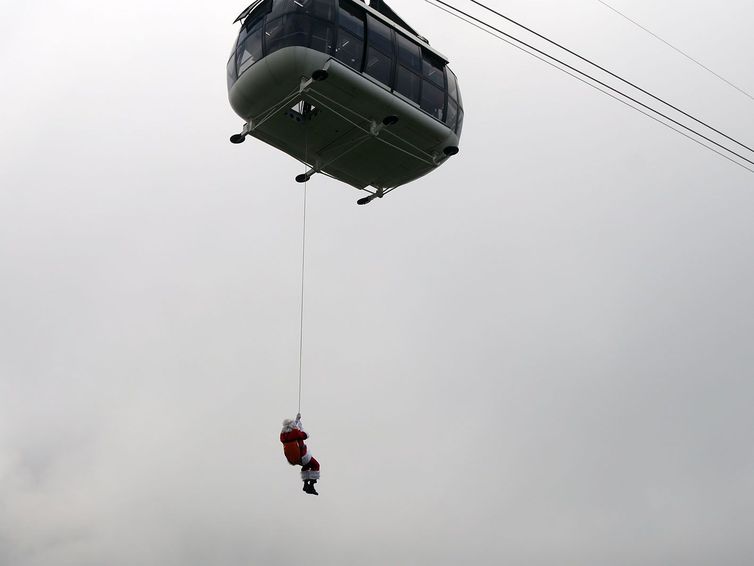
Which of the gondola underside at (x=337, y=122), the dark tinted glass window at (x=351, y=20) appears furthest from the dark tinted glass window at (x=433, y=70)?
the dark tinted glass window at (x=351, y=20)

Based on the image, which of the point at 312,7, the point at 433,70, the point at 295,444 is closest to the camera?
the point at 295,444

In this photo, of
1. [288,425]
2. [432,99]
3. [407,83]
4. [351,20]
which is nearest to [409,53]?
[407,83]

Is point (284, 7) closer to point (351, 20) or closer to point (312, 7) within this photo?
point (312, 7)

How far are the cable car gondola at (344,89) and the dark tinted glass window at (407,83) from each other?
0.08 feet

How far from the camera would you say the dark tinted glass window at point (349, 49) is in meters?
20.0

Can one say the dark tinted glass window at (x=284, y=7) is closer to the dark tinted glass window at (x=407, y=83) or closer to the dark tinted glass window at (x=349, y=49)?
the dark tinted glass window at (x=349, y=49)

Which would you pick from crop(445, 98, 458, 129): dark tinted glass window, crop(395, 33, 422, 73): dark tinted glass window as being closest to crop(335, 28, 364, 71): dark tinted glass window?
crop(395, 33, 422, 73): dark tinted glass window

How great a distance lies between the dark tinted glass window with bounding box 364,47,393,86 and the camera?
20.3 meters

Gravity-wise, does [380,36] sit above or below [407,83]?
above

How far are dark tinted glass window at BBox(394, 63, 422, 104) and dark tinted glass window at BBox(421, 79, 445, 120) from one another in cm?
25

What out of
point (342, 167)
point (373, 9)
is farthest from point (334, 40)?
point (342, 167)

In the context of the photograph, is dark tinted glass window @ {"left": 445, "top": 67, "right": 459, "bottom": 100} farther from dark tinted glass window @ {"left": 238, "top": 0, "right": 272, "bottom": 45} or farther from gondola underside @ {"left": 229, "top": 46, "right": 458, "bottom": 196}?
dark tinted glass window @ {"left": 238, "top": 0, "right": 272, "bottom": 45}

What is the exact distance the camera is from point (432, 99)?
21.8 metres

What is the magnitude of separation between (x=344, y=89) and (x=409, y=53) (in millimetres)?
2357
